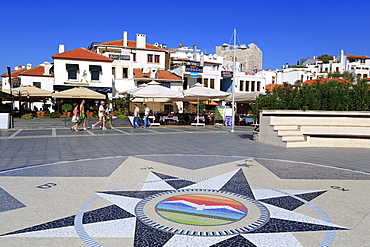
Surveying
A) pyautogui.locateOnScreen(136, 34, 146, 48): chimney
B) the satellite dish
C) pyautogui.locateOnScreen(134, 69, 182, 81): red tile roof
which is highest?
pyautogui.locateOnScreen(136, 34, 146, 48): chimney

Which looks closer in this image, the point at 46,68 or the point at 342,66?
the point at 46,68

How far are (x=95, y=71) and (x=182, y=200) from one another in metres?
30.6

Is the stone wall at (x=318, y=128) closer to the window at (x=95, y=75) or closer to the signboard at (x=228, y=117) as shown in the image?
the signboard at (x=228, y=117)

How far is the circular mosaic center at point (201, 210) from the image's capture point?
162 inches

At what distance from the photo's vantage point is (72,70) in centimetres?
3225

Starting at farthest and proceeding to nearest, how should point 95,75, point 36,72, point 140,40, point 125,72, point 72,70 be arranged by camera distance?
point 140,40, point 36,72, point 125,72, point 95,75, point 72,70

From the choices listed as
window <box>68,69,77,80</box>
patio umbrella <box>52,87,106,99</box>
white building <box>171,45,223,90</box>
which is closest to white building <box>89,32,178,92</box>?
white building <box>171,45,223,90</box>

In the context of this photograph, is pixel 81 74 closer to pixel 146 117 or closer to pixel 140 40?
pixel 140 40

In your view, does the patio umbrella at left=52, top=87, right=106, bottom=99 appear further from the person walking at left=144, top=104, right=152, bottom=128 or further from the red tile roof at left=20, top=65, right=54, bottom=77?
the red tile roof at left=20, top=65, right=54, bottom=77

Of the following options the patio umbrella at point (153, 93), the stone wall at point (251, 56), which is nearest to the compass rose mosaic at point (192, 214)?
the patio umbrella at point (153, 93)

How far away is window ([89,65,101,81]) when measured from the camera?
3250 centimetres

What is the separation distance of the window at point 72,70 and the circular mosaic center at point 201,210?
99.3ft

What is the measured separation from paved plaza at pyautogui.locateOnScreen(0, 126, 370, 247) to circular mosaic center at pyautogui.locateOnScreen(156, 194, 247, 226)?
2 cm

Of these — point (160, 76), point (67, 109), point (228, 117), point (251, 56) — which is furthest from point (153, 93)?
point (251, 56)
